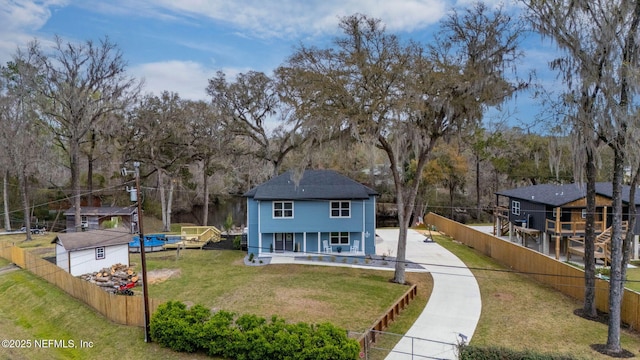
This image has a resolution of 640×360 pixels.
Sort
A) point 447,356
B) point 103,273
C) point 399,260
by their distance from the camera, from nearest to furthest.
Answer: point 447,356, point 399,260, point 103,273

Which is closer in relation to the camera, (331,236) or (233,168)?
(331,236)

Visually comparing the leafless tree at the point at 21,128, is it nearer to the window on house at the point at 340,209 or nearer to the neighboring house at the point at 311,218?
the neighboring house at the point at 311,218

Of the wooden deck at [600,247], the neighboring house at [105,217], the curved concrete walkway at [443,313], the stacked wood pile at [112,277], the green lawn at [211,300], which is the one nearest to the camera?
the curved concrete walkway at [443,313]

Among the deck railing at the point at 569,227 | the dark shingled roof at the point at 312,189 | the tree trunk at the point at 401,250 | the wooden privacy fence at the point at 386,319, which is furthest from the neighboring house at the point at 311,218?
the deck railing at the point at 569,227

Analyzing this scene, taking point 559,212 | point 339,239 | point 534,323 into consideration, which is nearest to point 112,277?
point 339,239

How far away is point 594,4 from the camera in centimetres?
1118

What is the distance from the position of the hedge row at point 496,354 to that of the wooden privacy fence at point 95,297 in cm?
986

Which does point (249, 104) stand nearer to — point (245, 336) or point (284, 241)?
point (284, 241)

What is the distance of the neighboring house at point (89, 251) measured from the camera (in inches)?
771

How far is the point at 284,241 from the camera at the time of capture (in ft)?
80.8

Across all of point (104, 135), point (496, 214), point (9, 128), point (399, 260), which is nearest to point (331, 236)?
point (399, 260)

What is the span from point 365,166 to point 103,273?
32.9 m

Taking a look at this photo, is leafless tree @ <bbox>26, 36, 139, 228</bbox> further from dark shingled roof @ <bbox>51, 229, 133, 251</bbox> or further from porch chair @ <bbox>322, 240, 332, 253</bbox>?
porch chair @ <bbox>322, 240, 332, 253</bbox>

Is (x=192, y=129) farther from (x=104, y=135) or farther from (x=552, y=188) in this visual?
(x=552, y=188)
